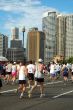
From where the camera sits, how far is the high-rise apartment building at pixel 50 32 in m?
135

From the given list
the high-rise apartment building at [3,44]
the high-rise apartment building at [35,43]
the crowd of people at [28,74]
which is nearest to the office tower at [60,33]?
the high-rise apartment building at [35,43]

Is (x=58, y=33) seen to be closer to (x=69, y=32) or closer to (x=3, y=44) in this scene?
(x=69, y=32)

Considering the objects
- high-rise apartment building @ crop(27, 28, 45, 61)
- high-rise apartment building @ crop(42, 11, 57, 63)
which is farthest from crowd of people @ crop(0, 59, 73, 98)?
high-rise apartment building @ crop(42, 11, 57, 63)

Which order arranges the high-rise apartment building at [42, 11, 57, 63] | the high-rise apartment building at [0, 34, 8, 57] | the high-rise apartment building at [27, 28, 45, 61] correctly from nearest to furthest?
1. the high-rise apartment building at [0, 34, 8, 57]
2. the high-rise apartment building at [27, 28, 45, 61]
3. the high-rise apartment building at [42, 11, 57, 63]

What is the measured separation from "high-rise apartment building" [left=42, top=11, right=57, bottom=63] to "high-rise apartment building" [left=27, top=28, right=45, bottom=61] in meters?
3.05

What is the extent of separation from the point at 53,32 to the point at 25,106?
131446mm

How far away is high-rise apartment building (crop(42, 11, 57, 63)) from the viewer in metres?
135

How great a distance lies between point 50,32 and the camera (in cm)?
14050

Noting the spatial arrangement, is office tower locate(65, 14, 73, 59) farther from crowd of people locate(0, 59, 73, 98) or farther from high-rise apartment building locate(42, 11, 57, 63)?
crowd of people locate(0, 59, 73, 98)

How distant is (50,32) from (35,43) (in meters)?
25.7

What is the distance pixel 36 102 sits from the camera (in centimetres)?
1698

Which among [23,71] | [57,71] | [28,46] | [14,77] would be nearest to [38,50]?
[28,46]

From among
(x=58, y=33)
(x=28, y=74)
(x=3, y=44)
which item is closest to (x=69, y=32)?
(x=58, y=33)

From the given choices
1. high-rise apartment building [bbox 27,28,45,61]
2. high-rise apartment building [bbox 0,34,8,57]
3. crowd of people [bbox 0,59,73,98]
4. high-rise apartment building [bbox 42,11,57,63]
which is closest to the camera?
crowd of people [bbox 0,59,73,98]
